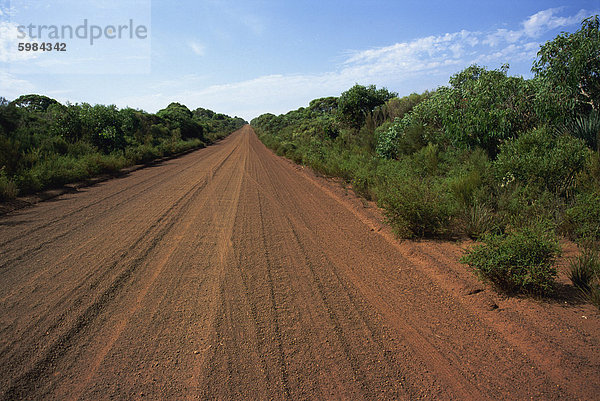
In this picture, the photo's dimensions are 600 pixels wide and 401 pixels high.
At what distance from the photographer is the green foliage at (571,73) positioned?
740cm

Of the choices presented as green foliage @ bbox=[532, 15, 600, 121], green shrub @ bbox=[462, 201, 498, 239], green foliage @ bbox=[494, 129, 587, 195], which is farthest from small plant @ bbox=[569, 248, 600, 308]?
green foliage @ bbox=[532, 15, 600, 121]

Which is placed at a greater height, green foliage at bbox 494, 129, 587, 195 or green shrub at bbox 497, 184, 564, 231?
green foliage at bbox 494, 129, 587, 195

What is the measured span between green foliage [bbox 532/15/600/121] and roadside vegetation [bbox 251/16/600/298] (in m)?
0.02

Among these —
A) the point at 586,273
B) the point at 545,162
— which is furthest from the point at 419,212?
the point at 545,162

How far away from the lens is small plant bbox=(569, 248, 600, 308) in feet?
12.9

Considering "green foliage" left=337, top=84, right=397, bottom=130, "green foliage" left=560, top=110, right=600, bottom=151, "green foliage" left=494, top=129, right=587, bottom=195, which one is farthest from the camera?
"green foliage" left=337, top=84, right=397, bottom=130

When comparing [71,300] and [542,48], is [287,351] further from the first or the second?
[542,48]

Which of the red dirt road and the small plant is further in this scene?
the small plant

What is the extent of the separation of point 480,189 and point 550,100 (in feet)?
10.7

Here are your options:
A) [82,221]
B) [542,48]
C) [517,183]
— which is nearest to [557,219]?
[517,183]

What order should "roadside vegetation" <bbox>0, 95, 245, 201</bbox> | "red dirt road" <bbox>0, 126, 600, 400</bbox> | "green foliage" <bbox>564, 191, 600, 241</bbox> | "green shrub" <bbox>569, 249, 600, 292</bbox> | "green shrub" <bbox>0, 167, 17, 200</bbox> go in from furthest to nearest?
1. "roadside vegetation" <bbox>0, 95, 245, 201</bbox>
2. "green shrub" <bbox>0, 167, 17, 200</bbox>
3. "green foliage" <bbox>564, 191, 600, 241</bbox>
4. "green shrub" <bbox>569, 249, 600, 292</bbox>
5. "red dirt road" <bbox>0, 126, 600, 400</bbox>

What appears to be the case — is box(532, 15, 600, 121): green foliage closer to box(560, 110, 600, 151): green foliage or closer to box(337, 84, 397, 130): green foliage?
box(560, 110, 600, 151): green foliage

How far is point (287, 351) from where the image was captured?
317cm

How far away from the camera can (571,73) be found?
7543 millimetres
